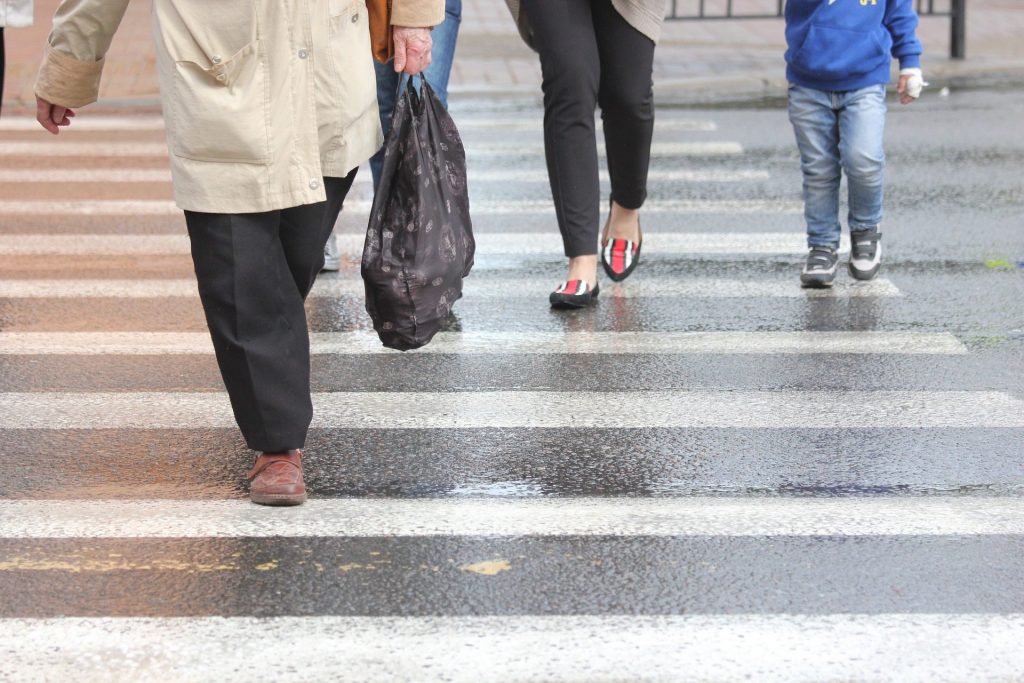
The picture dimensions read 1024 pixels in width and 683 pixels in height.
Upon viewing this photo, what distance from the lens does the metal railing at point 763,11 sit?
42.8 ft

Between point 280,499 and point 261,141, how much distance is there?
2.89ft

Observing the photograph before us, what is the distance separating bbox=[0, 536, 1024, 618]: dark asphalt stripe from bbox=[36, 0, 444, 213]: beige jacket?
85 centimetres

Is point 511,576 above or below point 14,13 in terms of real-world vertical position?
below

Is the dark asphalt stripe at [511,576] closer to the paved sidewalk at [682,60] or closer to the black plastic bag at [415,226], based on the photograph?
the black plastic bag at [415,226]

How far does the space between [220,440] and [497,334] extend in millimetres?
1443

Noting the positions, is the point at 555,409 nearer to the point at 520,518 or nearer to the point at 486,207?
the point at 520,518

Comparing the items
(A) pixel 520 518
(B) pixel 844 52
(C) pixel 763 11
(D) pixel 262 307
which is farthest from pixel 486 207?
(C) pixel 763 11

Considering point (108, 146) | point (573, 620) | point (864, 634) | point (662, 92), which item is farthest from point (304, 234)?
point (662, 92)

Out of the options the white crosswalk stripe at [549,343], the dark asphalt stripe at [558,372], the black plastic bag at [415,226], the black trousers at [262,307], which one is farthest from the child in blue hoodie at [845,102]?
the black trousers at [262,307]

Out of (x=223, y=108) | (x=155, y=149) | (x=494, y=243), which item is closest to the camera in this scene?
(x=223, y=108)

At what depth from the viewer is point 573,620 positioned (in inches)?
129

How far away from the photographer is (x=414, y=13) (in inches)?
161

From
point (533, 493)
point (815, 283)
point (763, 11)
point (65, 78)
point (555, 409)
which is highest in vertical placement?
point (65, 78)

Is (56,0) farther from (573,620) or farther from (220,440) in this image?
(573,620)
